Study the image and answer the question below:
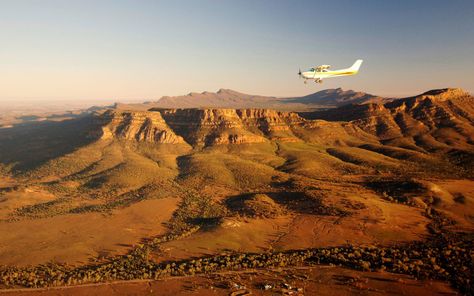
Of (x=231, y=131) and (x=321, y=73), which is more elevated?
(x=321, y=73)

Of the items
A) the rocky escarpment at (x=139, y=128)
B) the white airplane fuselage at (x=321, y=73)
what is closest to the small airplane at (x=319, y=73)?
the white airplane fuselage at (x=321, y=73)

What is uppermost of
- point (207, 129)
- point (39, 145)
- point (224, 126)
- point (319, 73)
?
point (319, 73)

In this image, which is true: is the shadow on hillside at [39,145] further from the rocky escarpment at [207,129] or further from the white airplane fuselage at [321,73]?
the white airplane fuselage at [321,73]

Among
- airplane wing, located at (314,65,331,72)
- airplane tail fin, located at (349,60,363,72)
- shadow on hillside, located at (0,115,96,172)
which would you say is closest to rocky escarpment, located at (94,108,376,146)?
shadow on hillside, located at (0,115,96,172)

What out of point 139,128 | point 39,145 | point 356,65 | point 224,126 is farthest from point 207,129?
point 356,65

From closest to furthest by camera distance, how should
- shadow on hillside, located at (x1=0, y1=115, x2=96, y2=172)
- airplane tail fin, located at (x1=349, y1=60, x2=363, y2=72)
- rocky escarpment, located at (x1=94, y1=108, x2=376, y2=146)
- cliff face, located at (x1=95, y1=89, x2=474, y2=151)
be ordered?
airplane tail fin, located at (x1=349, y1=60, x2=363, y2=72), shadow on hillside, located at (x1=0, y1=115, x2=96, y2=172), rocky escarpment, located at (x1=94, y1=108, x2=376, y2=146), cliff face, located at (x1=95, y1=89, x2=474, y2=151)

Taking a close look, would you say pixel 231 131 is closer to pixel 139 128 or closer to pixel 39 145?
pixel 139 128

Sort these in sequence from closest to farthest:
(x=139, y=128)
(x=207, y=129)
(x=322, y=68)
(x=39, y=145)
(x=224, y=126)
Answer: (x=322, y=68), (x=39, y=145), (x=139, y=128), (x=207, y=129), (x=224, y=126)

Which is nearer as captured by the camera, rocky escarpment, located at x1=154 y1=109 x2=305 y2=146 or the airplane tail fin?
the airplane tail fin

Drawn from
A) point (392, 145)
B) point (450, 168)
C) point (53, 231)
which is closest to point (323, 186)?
point (450, 168)

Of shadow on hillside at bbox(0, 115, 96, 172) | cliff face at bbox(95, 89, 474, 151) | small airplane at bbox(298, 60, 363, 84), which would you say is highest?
small airplane at bbox(298, 60, 363, 84)

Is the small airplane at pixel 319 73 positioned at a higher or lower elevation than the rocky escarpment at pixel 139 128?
higher

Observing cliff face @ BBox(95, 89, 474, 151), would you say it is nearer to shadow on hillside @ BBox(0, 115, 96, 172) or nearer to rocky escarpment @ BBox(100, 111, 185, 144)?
rocky escarpment @ BBox(100, 111, 185, 144)
